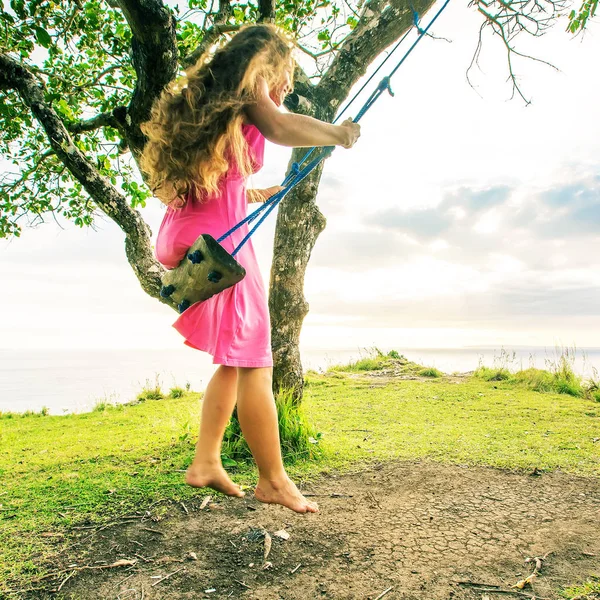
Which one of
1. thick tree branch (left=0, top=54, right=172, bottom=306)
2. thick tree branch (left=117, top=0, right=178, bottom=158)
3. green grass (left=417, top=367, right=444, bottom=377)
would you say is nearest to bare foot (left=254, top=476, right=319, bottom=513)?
thick tree branch (left=0, top=54, right=172, bottom=306)

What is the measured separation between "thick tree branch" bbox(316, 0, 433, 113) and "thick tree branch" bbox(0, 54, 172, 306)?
6.70 ft

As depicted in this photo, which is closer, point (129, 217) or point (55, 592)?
point (55, 592)

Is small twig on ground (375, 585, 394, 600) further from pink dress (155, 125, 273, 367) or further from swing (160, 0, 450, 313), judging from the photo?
swing (160, 0, 450, 313)

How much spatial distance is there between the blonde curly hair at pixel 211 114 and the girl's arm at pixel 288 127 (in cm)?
5

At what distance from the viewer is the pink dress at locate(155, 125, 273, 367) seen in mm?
2445

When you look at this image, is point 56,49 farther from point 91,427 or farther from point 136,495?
point 136,495

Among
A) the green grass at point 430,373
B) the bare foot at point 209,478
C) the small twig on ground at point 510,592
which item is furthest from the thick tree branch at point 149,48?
the green grass at point 430,373

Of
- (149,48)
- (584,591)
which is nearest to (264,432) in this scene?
(584,591)

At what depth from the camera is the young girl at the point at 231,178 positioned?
235cm

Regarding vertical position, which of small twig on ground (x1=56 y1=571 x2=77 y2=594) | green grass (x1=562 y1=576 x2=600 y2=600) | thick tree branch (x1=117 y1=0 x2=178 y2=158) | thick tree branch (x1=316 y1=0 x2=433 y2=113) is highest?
thick tree branch (x1=316 y1=0 x2=433 y2=113)

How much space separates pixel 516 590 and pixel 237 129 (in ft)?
8.55

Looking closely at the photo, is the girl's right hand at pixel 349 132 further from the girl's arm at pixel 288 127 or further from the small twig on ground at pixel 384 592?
the small twig on ground at pixel 384 592

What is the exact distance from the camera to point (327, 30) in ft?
21.4

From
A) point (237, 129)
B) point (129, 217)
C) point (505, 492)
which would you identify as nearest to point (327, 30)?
point (129, 217)
